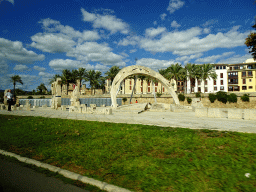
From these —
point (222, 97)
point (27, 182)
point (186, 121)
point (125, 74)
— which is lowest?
point (27, 182)

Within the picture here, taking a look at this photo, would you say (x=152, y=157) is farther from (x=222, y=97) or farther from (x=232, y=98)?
(x=232, y=98)

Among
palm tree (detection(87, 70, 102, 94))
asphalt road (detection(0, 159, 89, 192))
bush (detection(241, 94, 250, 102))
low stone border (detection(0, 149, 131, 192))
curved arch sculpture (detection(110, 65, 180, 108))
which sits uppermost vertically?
palm tree (detection(87, 70, 102, 94))

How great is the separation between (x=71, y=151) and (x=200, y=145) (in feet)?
15.1

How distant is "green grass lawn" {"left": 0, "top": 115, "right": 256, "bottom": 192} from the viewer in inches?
149

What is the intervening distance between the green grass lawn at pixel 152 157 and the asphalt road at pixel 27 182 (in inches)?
24.9

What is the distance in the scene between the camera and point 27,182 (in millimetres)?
4047

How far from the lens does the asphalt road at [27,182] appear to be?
3.72m

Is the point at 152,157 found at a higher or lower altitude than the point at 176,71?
lower

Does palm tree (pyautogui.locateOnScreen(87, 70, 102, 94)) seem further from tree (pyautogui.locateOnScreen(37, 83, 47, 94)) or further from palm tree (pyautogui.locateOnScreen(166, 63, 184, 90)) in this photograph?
tree (pyautogui.locateOnScreen(37, 83, 47, 94))

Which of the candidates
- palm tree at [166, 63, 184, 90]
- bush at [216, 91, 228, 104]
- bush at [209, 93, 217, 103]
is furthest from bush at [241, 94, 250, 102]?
palm tree at [166, 63, 184, 90]

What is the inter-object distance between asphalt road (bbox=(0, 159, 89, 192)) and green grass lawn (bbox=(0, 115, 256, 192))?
634mm

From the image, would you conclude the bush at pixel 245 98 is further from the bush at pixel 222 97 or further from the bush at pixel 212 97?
the bush at pixel 212 97

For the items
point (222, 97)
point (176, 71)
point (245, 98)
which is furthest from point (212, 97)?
point (176, 71)

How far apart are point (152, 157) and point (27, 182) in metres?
3.45
